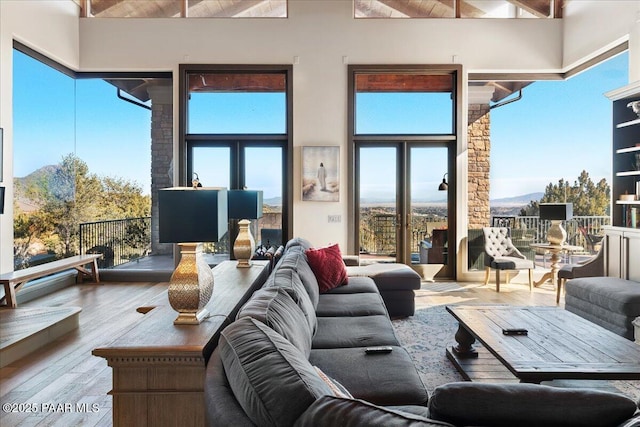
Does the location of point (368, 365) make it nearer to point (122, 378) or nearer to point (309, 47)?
point (122, 378)

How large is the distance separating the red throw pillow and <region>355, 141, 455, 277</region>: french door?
2.80 meters

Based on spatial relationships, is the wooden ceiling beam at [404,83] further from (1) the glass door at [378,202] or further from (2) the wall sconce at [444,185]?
(2) the wall sconce at [444,185]

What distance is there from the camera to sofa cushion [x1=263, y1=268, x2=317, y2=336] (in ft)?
8.50

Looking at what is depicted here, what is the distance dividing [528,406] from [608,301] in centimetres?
389

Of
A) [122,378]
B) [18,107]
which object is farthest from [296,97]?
[122,378]

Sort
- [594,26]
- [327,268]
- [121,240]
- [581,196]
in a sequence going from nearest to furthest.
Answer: [327,268] < [594,26] < [121,240] < [581,196]

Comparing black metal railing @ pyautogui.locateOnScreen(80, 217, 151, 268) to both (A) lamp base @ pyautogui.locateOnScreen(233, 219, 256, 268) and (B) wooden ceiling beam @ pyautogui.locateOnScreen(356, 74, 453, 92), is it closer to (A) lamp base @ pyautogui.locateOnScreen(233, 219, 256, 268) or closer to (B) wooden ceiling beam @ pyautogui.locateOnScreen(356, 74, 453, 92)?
(A) lamp base @ pyautogui.locateOnScreen(233, 219, 256, 268)

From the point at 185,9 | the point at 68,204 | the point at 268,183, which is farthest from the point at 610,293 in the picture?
the point at 68,204

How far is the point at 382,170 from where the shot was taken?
7191 millimetres

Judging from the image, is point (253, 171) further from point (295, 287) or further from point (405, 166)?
point (295, 287)

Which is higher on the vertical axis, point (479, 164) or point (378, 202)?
point (479, 164)

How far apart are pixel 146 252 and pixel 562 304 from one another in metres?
6.47

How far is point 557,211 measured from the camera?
21.1 feet

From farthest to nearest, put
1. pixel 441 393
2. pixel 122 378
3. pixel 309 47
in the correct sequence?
pixel 309 47 → pixel 122 378 → pixel 441 393
